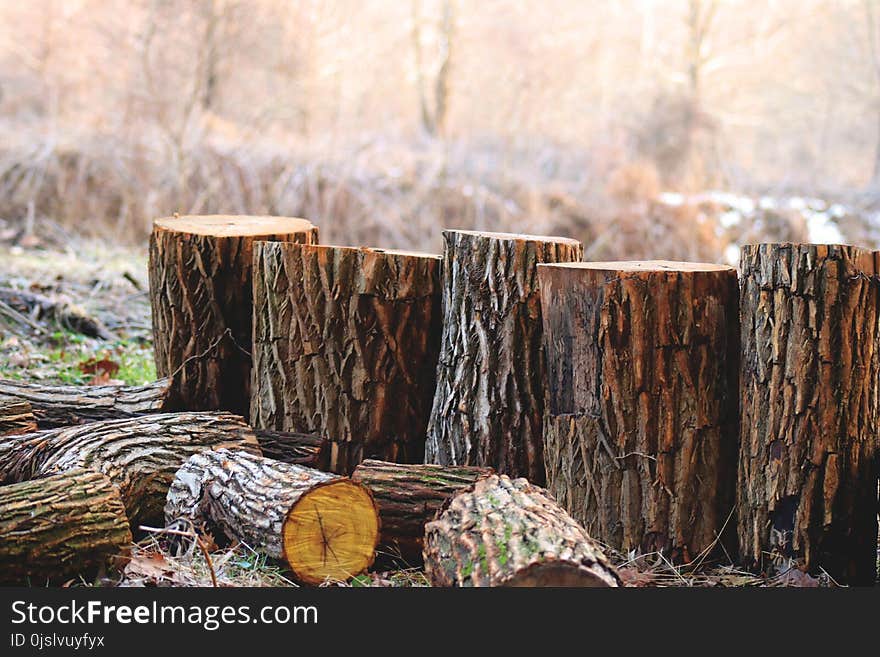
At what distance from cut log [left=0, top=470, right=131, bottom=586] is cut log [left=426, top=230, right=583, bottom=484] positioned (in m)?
1.31

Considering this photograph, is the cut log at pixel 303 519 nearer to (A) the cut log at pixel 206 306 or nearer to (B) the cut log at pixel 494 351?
(B) the cut log at pixel 494 351

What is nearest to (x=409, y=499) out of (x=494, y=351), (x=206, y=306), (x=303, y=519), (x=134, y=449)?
(x=303, y=519)

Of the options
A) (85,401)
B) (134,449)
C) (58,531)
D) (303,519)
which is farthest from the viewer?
(85,401)

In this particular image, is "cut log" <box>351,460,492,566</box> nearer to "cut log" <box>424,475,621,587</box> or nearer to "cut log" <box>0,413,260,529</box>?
"cut log" <box>424,475,621,587</box>

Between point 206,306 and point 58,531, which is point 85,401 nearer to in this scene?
point 206,306

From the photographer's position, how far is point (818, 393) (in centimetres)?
308

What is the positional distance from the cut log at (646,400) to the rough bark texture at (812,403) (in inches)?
4.8

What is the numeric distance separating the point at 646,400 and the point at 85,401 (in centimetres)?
242

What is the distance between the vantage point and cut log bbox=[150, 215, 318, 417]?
4.17 metres

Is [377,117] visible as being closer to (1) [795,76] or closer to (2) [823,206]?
(2) [823,206]

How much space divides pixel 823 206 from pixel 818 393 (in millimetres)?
14337

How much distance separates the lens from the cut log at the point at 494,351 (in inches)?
139

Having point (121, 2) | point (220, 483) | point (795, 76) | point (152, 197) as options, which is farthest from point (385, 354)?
point (795, 76)

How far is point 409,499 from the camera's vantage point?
127 inches
